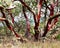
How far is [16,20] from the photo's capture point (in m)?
23.7

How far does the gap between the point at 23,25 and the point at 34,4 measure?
567cm

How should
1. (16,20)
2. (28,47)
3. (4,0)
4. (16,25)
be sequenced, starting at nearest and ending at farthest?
(28,47), (4,0), (16,25), (16,20)

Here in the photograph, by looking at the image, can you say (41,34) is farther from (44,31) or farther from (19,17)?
(19,17)

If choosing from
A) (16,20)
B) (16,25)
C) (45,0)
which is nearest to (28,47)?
(45,0)

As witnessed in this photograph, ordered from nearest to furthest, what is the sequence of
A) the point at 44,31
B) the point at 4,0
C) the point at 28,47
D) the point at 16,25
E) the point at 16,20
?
the point at 28,47, the point at 4,0, the point at 44,31, the point at 16,25, the point at 16,20

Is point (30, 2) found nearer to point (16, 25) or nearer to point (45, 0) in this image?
point (45, 0)

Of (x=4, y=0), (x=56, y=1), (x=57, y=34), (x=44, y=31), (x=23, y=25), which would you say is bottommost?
(x=23, y=25)

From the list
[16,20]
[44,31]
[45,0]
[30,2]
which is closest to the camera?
[44,31]

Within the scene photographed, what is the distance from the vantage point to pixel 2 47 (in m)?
8.92

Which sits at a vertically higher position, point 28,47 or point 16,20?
point 28,47

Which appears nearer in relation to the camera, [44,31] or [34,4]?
[44,31]

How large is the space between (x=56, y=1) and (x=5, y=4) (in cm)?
423

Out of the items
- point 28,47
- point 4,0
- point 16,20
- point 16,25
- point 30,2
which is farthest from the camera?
point 16,20

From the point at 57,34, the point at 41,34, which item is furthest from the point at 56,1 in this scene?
the point at 41,34
